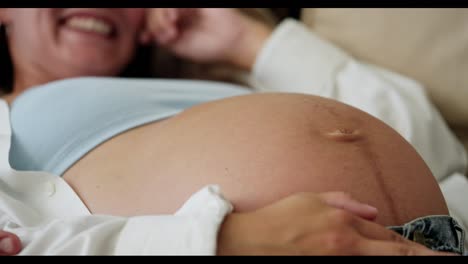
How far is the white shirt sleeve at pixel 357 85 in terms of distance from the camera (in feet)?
3.39

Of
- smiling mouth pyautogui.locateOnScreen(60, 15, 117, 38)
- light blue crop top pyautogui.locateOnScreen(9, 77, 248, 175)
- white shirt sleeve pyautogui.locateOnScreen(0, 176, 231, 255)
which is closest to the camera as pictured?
white shirt sleeve pyautogui.locateOnScreen(0, 176, 231, 255)

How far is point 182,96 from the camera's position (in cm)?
103

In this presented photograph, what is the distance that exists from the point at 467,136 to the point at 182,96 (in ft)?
2.25

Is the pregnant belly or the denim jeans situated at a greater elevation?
the pregnant belly

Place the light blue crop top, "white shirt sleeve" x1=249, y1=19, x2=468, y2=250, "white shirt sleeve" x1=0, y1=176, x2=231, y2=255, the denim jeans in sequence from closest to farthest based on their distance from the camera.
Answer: "white shirt sleeve" x1=0, y1=176, x2=231, y2=255 < the denim jeans < the light blue crop top < "white shirt sleeve" x1=249, y1=19, x2=468, y2=250

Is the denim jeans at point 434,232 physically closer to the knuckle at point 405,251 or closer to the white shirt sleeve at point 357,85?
the knuckle at point 405,251

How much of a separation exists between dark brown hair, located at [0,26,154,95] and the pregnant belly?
50 cm

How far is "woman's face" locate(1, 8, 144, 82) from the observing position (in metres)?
1.10

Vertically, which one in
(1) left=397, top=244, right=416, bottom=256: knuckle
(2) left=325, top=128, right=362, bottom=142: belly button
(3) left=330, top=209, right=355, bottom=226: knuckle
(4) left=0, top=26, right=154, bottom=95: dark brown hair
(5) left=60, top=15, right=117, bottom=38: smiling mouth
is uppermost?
(5) left=60, top=15, right=117, bottom=38: smiling mouth

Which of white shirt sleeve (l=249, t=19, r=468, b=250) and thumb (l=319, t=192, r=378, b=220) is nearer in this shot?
thumb (l=319, t=192, r=378, b=220)

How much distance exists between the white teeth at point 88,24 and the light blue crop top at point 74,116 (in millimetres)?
209

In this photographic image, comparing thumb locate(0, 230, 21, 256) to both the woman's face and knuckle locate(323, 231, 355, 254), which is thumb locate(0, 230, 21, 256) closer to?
knuckle locate(323, 231, 355, 254)

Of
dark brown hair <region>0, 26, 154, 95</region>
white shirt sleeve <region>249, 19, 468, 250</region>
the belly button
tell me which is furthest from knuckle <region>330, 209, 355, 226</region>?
dark brown hair <region>0, 26, 154, 95</region>

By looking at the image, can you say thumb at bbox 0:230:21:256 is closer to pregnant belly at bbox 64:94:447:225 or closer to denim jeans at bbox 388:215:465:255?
pregnant belly at bbox 64:94:447:225
